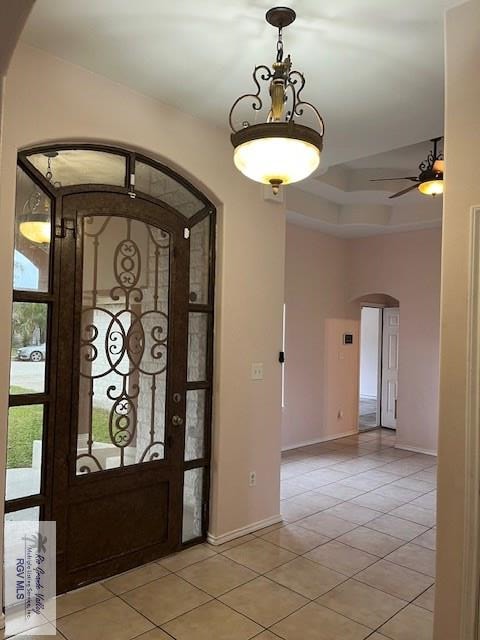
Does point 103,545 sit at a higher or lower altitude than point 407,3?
lower

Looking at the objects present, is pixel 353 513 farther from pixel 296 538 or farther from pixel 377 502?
pixel 296 538

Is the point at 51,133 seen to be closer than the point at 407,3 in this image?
No

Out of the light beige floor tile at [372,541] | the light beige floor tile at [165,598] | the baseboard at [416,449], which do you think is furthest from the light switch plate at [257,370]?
the baseboard at [416,449]

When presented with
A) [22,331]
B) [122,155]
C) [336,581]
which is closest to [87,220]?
[122,155]

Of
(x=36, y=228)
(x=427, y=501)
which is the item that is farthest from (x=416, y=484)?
(x=36, y=228)

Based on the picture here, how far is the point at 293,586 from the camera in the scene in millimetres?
2986

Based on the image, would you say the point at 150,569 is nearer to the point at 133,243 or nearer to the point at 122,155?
the point at 133,243

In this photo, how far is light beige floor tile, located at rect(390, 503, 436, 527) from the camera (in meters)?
4.12

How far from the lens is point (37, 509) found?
8.93 ft

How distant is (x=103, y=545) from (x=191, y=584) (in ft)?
1.93

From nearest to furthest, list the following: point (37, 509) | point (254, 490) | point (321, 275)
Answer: point (37, 509) < point (254, 490) < point (321, 275)

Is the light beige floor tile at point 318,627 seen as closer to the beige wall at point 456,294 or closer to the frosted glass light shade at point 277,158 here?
the beige wall at point 456,294

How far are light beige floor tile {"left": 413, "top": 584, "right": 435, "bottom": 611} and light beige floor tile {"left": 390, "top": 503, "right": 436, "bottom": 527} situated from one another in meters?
1.13

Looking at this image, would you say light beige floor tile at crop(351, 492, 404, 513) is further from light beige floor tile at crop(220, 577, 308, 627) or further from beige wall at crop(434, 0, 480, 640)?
beige wall at crop(434, 0, 480, 640)
